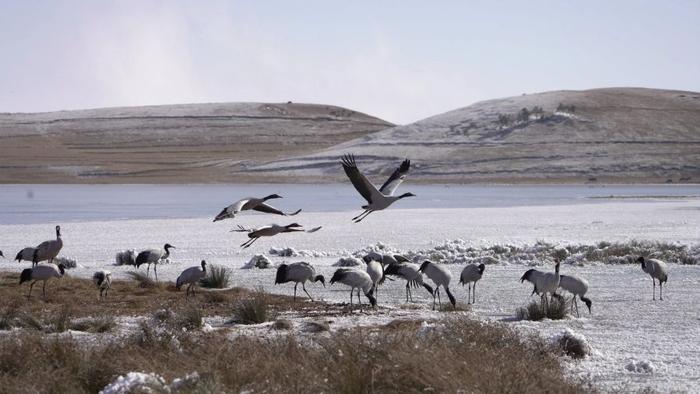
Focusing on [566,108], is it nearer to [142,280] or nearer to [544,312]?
[142,280]

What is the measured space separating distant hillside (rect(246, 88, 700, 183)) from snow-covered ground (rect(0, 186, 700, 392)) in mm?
29855

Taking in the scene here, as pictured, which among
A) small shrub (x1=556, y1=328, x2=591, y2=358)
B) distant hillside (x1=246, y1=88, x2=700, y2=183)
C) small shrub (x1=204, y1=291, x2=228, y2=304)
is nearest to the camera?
small shrub (x1=556, y1=328, x2=591, y2=358)

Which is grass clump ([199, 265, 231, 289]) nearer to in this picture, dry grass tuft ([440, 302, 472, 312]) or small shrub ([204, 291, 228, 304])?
small shrub ([204, 291, 228, 304])

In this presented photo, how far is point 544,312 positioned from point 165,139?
111 metres

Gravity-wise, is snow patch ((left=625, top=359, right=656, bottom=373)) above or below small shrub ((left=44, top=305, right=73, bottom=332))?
below

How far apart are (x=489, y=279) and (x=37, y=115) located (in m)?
134

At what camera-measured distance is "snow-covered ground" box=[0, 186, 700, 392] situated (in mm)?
11891

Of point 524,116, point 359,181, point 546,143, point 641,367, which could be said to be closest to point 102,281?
point 359,181

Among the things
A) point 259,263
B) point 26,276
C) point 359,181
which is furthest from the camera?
point 259,263

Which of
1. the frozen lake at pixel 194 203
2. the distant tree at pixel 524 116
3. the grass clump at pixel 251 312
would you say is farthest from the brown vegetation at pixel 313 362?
the distant tree at pixel 524 116

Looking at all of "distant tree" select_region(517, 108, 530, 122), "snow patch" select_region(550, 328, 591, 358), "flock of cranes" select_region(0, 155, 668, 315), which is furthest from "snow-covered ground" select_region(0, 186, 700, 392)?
"distant tree" select_region(517, 108, 530, 122)

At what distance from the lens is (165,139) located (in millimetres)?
122375

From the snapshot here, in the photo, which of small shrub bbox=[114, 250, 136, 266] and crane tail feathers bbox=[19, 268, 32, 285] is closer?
crane tail feathers bbox=[19, 268, 32, 285]

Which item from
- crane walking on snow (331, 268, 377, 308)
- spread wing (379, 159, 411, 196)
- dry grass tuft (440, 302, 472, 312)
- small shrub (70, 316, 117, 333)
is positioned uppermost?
spread wing (379, 159, 411, 196)
